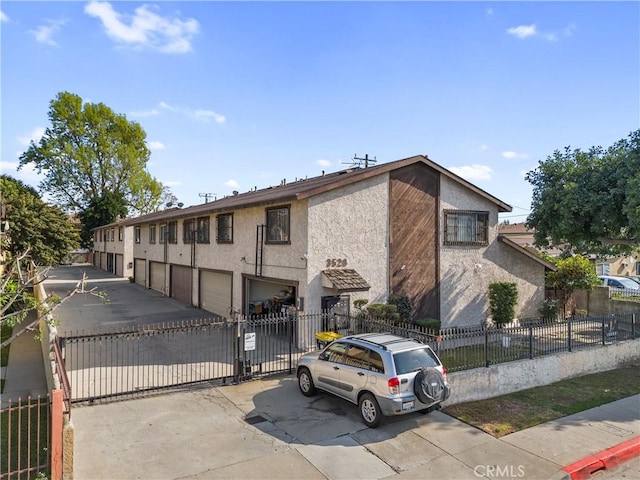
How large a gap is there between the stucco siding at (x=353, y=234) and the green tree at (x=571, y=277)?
9933 millimetres

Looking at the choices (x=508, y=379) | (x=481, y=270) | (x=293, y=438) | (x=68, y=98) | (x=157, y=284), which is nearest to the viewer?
(x=293, y=438)

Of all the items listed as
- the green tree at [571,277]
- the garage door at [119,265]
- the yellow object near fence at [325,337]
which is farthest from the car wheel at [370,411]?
the garage door at [119,265]

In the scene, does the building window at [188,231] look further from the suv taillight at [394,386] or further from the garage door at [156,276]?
the suv taillight at [394,386]

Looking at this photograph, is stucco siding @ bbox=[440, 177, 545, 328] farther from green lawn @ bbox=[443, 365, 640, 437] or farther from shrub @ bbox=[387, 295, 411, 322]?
green lawn @ bbox=[443, 365, 640, 437]

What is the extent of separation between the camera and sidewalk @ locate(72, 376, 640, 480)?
22.3 ft

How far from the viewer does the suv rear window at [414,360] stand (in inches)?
321

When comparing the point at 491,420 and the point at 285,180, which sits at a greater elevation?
the point at 285,180

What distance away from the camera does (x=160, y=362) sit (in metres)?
12.8

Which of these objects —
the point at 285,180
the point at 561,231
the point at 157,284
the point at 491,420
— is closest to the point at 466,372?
the point at 491,420

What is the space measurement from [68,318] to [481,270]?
18.6 meters

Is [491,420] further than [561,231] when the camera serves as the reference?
No

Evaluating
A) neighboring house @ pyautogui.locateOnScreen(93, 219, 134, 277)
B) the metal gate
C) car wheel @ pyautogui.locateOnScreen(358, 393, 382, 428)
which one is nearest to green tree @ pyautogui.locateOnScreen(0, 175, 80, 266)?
neighboring house @ pyautogui.locateOnScreen(93, 219, 134, 277)

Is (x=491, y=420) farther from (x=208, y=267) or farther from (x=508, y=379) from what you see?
(x=208, y=267)

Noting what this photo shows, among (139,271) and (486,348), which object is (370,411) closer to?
(486,348)
